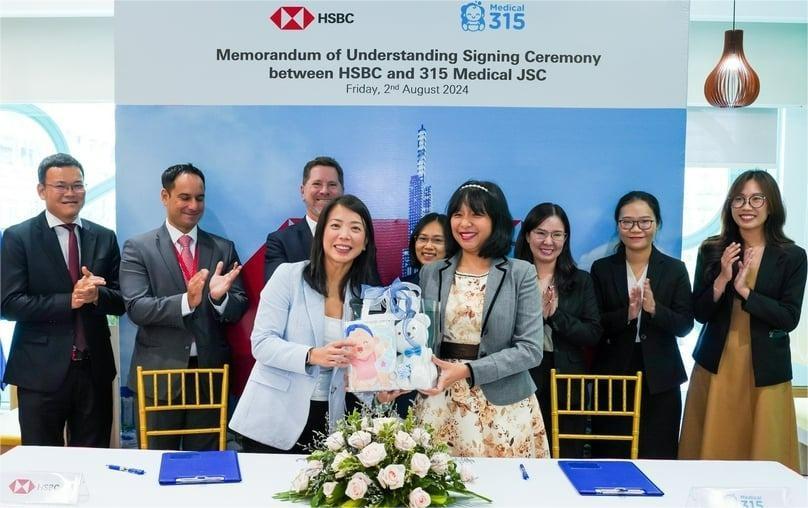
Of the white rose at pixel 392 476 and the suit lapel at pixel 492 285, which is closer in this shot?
the white rose at pixel 392 476

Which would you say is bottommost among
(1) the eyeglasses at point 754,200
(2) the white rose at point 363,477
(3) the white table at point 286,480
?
(3) the white table at point 286,480

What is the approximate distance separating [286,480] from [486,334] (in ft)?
3.68

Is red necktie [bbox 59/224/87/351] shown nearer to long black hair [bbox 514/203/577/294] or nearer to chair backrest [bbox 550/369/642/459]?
long black hair [bbox 514/203/577/294]

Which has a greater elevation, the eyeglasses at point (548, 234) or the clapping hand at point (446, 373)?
the eyeglasses at point (548, 234)

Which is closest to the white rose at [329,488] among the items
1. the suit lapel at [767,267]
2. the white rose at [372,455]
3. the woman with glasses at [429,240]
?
the white rose at [372,455]

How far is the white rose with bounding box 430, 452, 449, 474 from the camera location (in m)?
2.25

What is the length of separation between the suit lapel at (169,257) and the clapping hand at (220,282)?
17cm

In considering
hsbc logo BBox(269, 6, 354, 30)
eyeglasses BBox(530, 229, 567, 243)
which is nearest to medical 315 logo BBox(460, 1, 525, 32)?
hsbc logo BBox(269, 6, 354, 30)

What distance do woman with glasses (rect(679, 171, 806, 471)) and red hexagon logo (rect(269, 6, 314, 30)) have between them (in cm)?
233

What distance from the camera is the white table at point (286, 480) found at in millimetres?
2332

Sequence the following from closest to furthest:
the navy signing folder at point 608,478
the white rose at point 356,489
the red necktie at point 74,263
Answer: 1. the white rose at point 356,489
2. the navy signing folder at point 608,478
3. the red necktie at point 74,263

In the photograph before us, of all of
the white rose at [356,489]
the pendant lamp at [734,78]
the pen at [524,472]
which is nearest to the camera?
the white rose at [356,489]

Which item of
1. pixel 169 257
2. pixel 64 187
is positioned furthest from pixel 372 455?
pixel 64 187

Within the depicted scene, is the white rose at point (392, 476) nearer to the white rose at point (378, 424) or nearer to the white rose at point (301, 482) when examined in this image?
the white rose at point (378, 424)
